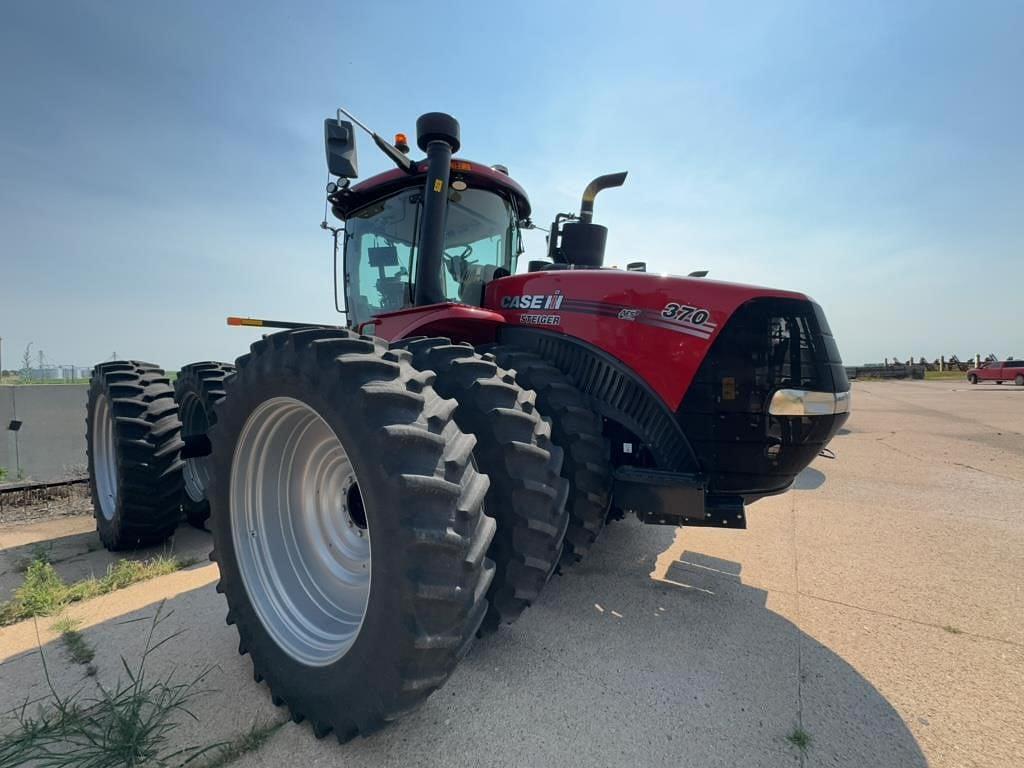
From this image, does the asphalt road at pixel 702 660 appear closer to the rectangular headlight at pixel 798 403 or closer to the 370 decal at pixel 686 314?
the rectangular headlight at pixel 798 403

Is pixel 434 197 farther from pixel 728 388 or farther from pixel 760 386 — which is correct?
pixel 760 386

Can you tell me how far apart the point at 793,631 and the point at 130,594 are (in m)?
3.58

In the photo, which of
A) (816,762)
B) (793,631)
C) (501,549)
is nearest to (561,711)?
(501,549)

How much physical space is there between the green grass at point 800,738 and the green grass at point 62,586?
3.46 meters

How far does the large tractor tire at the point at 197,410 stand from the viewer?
13.4ft

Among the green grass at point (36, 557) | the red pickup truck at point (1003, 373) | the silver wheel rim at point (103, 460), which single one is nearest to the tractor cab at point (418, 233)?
the silver wheel rim at point (103, 460)

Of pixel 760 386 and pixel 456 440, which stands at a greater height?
pixel 760 386

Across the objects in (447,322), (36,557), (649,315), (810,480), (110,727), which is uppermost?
(649,315)

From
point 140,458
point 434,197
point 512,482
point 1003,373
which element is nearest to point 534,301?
point 434,197

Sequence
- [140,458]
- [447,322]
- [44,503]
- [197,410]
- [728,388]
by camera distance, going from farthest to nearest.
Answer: [44,503] → [197,410] → [140,458] → [447,322] → [728,388]

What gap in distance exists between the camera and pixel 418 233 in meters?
3.24

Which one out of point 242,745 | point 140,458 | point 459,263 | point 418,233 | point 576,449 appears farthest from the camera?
point 140,458

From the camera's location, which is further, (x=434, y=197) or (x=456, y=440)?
(x=434, y=197)

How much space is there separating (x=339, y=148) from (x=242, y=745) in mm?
2550
